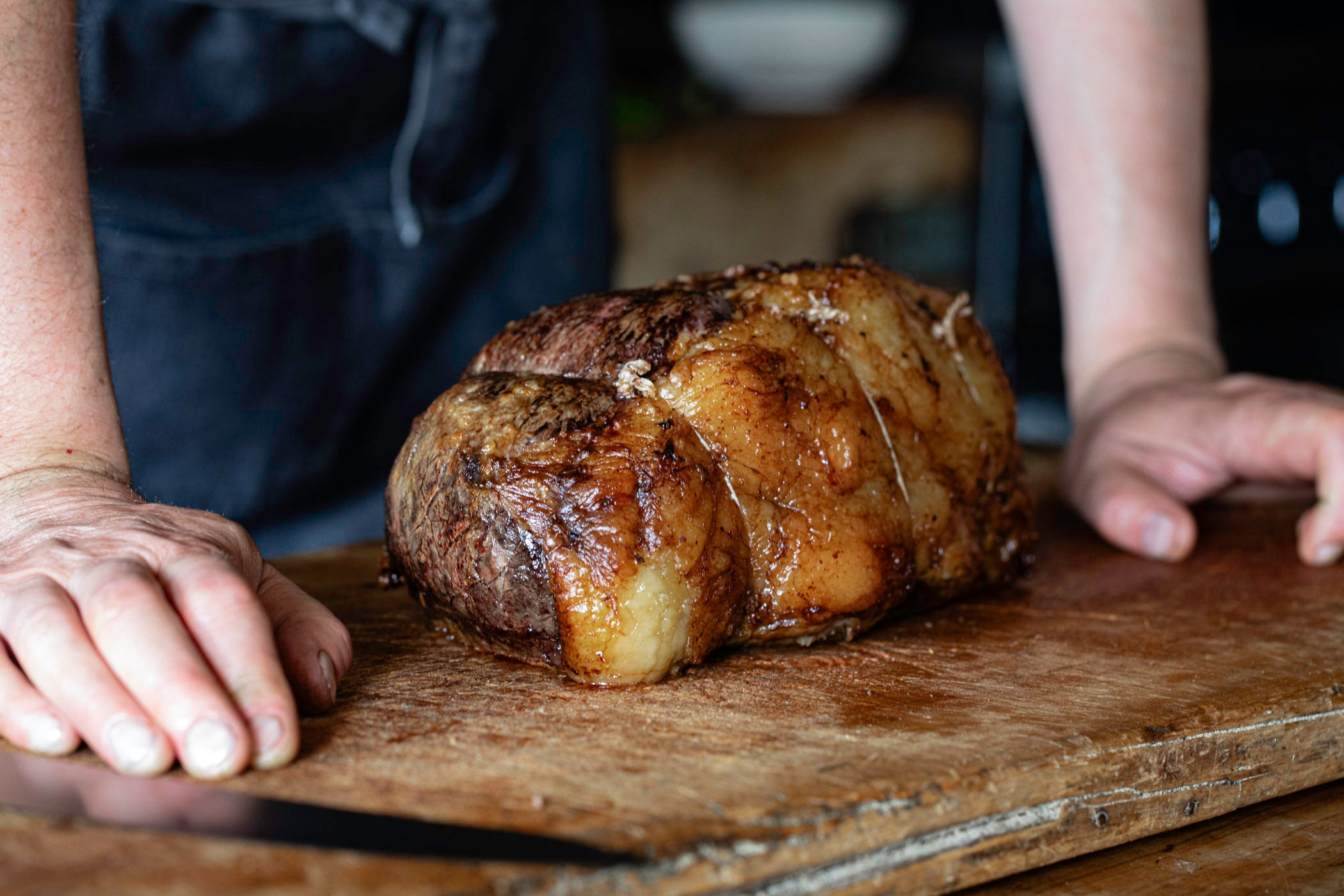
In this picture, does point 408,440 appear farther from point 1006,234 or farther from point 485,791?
point 1006,234

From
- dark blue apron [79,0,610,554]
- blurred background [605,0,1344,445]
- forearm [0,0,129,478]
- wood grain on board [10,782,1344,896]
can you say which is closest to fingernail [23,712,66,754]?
wood grain on board [10,782,1344,896]

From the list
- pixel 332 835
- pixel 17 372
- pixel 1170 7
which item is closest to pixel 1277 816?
pixel 332 835

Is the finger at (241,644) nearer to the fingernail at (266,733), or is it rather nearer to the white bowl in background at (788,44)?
the fingernail at (266,733)

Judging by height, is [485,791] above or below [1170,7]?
below

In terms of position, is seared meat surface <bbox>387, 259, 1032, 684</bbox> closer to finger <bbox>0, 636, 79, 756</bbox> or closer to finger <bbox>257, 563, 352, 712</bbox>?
finger <bbox>257, 563, 352, 712</bbox>

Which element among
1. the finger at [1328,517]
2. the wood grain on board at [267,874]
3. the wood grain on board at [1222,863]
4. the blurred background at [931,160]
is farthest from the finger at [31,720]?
the blurred background at [931,160]

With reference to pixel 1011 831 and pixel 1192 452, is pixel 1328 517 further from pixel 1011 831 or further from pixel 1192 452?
pixel 1011 831

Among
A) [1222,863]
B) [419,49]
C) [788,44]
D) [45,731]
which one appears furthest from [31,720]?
[788,44]
